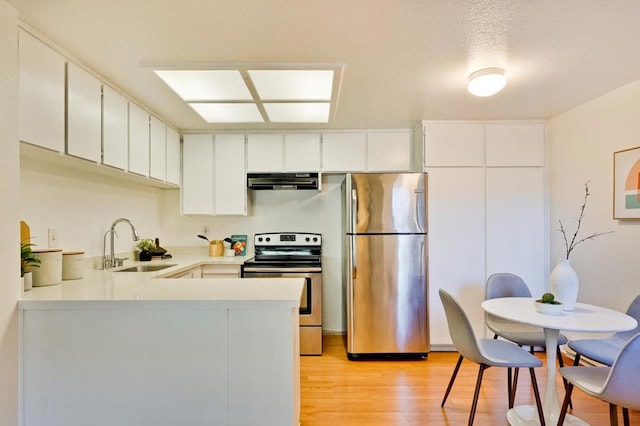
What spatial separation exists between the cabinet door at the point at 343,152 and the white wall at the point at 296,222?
1.03ft

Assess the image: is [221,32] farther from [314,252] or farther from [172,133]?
[314,252]

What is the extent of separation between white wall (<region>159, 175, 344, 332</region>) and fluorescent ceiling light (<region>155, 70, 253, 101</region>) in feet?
4.74

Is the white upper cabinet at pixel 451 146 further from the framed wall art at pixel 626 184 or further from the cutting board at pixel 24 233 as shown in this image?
the cutting board at pixel 24 233

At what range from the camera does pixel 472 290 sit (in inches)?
126

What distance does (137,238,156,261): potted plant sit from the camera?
3.10m

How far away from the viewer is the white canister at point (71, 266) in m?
2.07

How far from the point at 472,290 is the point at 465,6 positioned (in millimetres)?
2526

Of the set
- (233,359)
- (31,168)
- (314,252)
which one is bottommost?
(233,359)

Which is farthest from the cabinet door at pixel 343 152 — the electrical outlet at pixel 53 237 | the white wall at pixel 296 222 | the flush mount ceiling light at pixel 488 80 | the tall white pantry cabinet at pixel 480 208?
the electrical outlet at pixel 53 237

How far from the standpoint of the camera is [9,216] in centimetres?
147

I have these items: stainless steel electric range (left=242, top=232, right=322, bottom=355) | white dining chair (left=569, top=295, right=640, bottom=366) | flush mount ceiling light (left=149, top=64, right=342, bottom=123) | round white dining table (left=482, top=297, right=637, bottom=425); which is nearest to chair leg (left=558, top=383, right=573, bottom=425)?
round white dining table (left=482, top=297, right=637, bottom=425)

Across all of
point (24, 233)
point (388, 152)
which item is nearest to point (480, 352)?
point (388, 152)

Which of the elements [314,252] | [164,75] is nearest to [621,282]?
[314,252]

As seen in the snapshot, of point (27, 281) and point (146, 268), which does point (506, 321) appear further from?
point (27, 281)
